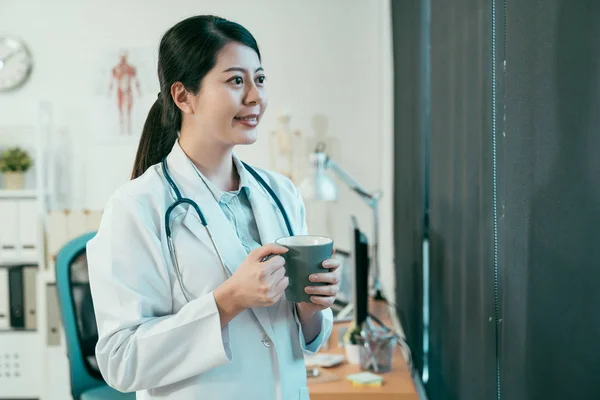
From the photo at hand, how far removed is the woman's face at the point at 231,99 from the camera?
1.05m

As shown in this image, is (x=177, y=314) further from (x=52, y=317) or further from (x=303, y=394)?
(x=52, y=317)

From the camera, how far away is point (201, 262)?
1.02 metres

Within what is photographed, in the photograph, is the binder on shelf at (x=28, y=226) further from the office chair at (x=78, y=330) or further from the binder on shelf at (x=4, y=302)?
the office chair at (x=78, y=330)

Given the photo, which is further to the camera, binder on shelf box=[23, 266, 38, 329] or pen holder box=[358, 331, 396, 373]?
binder on shelf box=[23, 266, 38, 329]

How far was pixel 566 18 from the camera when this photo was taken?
0.67 metres

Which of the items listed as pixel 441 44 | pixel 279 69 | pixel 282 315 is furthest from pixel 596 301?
pixel 279 69

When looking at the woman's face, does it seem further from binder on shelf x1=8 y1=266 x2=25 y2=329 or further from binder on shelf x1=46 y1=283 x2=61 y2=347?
binder on shelf x1=8 y1=266 x2=25 y2=329

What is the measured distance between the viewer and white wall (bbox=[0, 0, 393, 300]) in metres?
3.71

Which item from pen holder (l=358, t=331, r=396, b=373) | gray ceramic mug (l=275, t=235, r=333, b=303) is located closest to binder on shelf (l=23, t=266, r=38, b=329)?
pen holder (l=358, t=331, r=396, b=373)

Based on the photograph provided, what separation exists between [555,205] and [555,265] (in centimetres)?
7

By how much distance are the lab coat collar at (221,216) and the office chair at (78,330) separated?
3.92 feet

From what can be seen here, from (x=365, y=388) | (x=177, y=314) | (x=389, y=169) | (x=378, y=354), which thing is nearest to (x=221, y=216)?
(x=177, y=314)

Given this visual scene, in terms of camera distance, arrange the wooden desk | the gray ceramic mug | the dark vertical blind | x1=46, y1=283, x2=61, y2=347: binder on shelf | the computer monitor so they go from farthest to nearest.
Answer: x1=46, y1=283, x2=61, y2=347: binder on shelf → the computer monitor → the wooden desk → the gray ceramic mug → the dark vertical blind

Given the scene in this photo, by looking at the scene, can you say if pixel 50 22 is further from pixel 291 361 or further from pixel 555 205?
pixel 555 205
